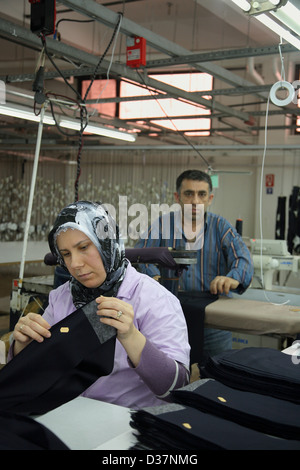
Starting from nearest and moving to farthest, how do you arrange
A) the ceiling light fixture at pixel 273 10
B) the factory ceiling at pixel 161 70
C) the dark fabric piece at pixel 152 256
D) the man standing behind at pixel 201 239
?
the ceiling light fixture at pixel 273 10, the dark fabric piece at pixel 152 256, the man standing behind at pixel 201 239, the factory ceiling at pixel 161 70

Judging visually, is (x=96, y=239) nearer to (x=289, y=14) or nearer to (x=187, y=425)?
(x=187, y=425)

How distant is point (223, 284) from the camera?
9.32 feet

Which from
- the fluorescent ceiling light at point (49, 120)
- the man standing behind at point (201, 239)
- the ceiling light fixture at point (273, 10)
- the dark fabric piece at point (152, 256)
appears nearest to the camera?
the ceiling light fixture at point (273, 10)

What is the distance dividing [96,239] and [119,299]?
0.22 meters

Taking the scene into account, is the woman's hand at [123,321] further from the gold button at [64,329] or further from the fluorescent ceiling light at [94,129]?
the fluorescent ceiling light at [94,129]

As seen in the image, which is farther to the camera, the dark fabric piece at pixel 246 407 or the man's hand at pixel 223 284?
the man's hand at pixel 223 284

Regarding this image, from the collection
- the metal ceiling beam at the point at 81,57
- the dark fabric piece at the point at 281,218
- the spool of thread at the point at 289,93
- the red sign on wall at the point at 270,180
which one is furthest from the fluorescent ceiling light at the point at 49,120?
the red sign on wall at the point at 270,180

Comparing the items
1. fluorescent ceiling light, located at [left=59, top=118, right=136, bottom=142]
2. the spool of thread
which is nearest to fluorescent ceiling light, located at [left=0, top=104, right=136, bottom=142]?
fluorescent ceiling light, located at [left=59, top=118, right=136, bottom=142]

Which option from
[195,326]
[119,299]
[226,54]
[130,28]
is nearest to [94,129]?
[130,28]

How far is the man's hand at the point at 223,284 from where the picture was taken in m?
2.83

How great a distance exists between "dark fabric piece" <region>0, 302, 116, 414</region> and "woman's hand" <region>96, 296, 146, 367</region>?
0.04 meters

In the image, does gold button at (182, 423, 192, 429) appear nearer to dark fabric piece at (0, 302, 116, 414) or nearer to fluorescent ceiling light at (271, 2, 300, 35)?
dark fabric piece at (0, 302, 116, 414)

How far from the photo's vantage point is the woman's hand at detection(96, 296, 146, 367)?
4.51 ft

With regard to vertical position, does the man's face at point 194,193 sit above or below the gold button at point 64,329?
above
